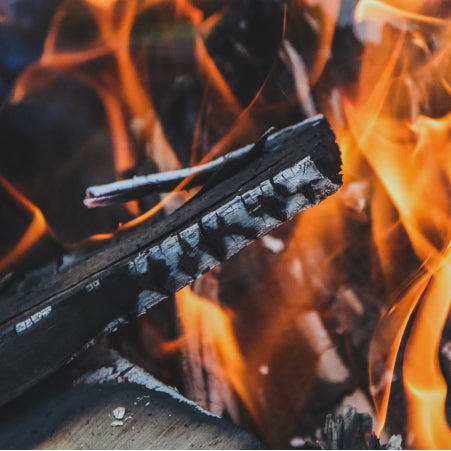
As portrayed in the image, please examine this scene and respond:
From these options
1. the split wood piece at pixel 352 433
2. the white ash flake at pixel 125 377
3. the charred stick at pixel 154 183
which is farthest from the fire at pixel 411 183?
the white ash flake at pixel 125 377

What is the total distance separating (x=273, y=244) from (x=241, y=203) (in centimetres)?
65

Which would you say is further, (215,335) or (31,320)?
(215,335)

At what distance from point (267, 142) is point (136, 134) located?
91 centimetres

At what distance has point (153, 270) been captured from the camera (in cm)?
Answer: 132

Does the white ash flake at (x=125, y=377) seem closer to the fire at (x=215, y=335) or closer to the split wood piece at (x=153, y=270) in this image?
the split wood piece at (x=153, y=270)

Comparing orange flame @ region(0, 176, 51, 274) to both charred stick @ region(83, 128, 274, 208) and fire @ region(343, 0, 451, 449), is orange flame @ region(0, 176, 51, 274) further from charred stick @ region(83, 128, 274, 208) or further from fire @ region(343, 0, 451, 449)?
fire @ region(343, 0, 451, 449)

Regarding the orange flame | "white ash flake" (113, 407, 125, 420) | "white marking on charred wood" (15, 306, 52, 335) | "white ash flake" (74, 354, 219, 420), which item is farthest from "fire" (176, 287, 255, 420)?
the orange flame

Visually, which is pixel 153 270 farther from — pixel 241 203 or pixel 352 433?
pixel 352 433

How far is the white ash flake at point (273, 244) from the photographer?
6.25 ft

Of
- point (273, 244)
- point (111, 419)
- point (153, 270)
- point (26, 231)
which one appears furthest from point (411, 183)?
point (26, 231)

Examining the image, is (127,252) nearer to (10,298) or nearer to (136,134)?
(10,298)

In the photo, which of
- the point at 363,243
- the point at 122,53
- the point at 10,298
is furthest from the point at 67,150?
the point at 363,243

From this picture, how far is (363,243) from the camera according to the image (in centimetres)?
187

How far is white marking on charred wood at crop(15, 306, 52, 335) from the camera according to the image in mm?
1269
